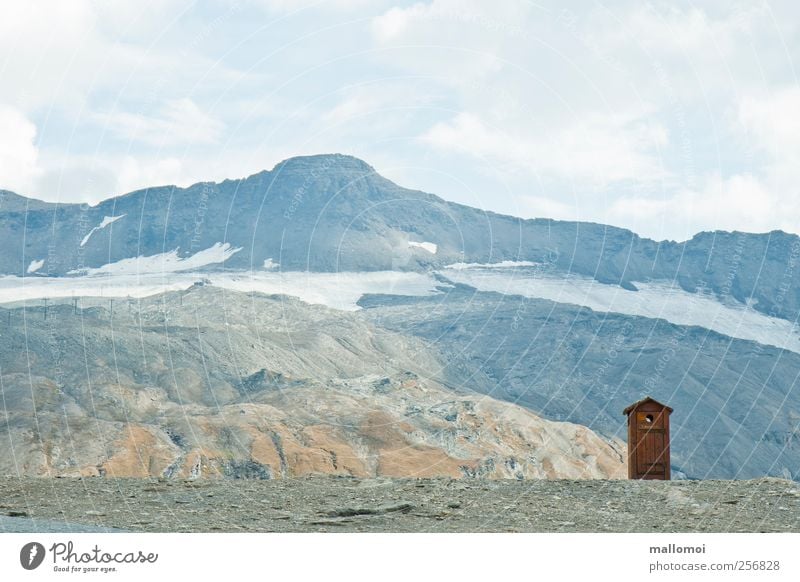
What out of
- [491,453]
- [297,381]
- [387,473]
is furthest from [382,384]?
[387,473]

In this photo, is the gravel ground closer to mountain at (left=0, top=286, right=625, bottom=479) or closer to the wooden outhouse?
the wooden outhouse

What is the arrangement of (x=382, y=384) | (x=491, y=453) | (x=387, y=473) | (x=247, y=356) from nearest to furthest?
(x=387, y=473) → (x=491, y=453) → (x=382, y=384) → (x=247, y=356)

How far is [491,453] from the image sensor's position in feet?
433

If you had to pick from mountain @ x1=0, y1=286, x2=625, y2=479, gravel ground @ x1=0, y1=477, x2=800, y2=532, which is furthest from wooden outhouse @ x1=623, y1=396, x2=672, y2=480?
mountain @ x1=0, y1=286, x2=625, y2=479

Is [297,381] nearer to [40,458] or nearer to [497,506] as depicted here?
[40,458]

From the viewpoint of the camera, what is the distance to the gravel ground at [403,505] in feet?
71.2
